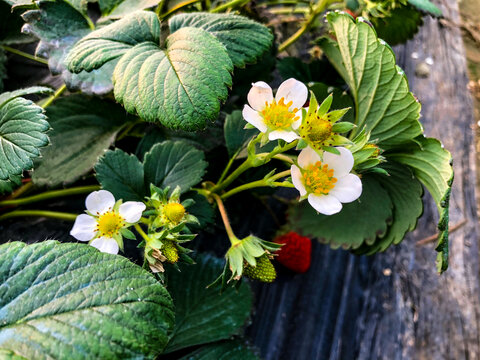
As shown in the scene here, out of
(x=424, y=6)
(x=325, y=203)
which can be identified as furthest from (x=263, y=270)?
(x=424, y=6)

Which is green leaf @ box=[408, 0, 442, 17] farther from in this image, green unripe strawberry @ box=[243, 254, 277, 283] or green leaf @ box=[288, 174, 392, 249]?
green unripe strawberry @ box=[243, 254, 277, 283]

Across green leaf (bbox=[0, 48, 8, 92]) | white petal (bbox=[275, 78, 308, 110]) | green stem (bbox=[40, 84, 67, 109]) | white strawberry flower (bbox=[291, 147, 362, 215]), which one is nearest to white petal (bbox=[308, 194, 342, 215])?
white strawberry flower (bbox=[291, 147, 362, 215])

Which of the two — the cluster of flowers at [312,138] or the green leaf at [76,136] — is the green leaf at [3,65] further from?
the cluster of flowers at [312,138]

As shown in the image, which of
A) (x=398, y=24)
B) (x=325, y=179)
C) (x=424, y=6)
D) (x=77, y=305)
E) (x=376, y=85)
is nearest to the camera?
(x=77, y=305)

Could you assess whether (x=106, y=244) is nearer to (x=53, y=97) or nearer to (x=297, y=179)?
(x=297, y=179)

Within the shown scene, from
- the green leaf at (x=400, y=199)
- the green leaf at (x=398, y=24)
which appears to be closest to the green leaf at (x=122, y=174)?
the green leaf at (x=400, y=199)

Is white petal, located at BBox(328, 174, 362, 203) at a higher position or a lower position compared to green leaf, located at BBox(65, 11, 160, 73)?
lower
